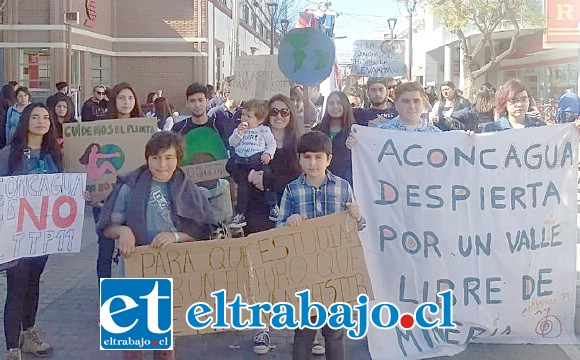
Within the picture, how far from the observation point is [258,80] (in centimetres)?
920

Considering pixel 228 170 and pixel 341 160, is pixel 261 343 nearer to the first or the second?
pixel 228 170

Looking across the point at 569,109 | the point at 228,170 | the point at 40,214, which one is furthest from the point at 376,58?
the point at 40,214

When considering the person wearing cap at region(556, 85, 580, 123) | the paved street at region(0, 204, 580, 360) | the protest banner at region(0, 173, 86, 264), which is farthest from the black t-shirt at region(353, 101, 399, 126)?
the person wearing cap at region(556, 85, 580, 123)

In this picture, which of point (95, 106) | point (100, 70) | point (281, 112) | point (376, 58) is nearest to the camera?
point (281, 112)

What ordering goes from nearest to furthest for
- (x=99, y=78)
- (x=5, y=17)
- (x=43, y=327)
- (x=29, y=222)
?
(x=29, y=222), (x=43, y=327), (x=5, y=17), (x=99, y=78)

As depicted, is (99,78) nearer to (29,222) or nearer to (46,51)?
(46,51)

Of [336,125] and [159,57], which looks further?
[159,57]

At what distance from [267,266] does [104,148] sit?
1.99 metres

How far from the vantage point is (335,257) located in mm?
4312

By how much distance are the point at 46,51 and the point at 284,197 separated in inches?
849

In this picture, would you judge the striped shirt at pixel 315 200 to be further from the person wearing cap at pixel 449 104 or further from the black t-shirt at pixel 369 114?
the person wearing cap at pixel 449 104

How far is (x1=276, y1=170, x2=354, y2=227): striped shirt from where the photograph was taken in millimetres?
4348

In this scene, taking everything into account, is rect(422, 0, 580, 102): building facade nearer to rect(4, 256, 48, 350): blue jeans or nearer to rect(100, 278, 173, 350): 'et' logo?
rect(4, 256, 48, 350): blue jeans

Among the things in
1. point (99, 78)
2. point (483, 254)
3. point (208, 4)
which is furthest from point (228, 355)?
point (208, 4)
